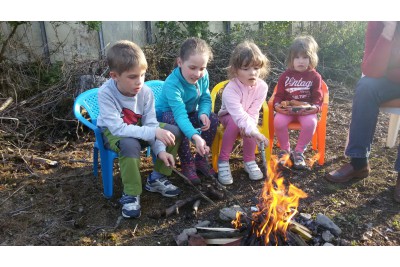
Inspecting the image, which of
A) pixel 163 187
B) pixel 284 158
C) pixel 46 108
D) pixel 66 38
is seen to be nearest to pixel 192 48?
pixel 163 187

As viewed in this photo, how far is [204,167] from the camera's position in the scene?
137 inches

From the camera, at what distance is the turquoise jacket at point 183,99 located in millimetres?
3068

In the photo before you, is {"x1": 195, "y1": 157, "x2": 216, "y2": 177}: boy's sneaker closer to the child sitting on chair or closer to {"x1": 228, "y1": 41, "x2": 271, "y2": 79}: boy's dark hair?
the child sitting on chair

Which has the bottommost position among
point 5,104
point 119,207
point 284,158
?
point 119,207

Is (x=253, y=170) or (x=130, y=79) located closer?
(x=130, y=79)

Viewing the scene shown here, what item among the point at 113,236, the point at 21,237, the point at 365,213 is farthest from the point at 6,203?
the point at 365,213

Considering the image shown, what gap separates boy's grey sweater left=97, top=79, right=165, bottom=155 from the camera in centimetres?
282

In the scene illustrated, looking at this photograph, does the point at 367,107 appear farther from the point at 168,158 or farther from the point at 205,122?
the point at 168,158

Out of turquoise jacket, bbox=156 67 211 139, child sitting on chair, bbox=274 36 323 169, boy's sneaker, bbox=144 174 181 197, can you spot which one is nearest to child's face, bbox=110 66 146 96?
turquoise jacket, bbox=156 67 211 139

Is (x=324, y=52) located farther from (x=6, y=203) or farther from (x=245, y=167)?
(x=6, y=203)

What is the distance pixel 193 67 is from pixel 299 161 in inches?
54.2

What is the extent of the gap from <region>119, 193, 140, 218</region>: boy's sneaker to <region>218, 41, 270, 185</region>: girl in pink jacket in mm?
856

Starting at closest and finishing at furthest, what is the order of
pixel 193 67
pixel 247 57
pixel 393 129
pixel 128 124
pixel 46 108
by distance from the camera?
1. pixel 128 124
2. pixel 193 67
3. pixel 247 57
4. pixel 393 129
5. pixel 46 108

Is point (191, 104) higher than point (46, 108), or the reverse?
point (191, 104)
